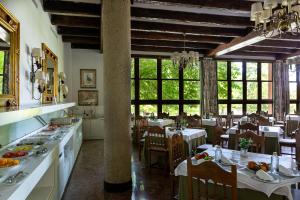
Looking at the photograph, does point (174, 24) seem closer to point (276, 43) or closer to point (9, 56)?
point (276, 43)

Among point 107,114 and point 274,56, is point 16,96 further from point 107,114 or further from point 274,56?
point 274,56

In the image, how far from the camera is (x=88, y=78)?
28.3ft

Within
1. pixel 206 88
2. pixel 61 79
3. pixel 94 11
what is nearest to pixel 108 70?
pixel 94 11

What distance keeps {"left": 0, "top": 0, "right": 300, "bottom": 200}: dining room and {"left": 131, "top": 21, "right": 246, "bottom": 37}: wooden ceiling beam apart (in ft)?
0.09

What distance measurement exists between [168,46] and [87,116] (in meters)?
3.84

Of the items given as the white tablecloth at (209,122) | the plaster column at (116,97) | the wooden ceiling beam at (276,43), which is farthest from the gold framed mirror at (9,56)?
the wooden ceiling beam at (276,43)

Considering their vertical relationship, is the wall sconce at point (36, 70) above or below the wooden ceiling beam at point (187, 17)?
below

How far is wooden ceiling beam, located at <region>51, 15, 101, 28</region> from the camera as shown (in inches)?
233

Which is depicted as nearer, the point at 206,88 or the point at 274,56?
the point at 206,88

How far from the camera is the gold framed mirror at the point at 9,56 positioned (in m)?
2.90

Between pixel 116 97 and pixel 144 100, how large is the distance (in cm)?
525

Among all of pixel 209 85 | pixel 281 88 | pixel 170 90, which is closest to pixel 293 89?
pixel 281 88

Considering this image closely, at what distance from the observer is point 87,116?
8.54m

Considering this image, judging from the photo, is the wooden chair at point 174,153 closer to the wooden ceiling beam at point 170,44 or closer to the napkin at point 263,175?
the napkin at point 263,175
